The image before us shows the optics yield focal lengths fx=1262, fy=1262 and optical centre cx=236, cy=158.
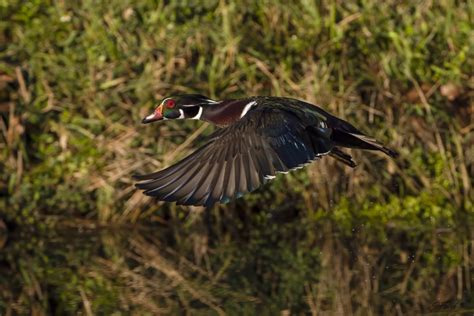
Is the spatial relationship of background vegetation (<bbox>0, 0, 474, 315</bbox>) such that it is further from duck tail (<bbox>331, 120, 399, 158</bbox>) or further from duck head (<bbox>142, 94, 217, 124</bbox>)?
duck tail (<bbox>331, 120, 399, 158</bbox>)

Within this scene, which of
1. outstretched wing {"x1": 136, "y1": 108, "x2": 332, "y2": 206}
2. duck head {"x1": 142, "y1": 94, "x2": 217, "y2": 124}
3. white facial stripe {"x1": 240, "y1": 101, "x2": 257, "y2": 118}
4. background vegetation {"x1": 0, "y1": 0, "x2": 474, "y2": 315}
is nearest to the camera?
outstretched wing {"x1": 136, "y1": 108, "x2": 332, "y2": 206}

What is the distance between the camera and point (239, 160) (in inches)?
242

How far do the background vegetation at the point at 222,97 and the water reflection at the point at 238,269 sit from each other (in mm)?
→ 37

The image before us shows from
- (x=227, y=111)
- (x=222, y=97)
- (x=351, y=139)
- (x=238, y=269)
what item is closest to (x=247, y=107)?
(x=227, y=111)

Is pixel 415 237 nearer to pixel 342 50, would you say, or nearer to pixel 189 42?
pixel 342 50

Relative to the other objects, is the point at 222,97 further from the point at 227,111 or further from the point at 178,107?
the point at 227,111

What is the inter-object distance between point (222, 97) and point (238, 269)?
178 cm

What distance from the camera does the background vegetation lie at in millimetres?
9016

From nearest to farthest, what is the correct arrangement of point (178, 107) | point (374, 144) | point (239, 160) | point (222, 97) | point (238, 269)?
point (239, 160)
point (374, 144)
point (178, 107)
point (238, 269)
point (222, 97)

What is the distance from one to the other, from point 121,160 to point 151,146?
0.80ft

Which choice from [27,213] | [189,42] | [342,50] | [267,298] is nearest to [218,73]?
[189,42]

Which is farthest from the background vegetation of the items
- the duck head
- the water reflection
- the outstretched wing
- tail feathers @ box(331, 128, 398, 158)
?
the outstretched wing

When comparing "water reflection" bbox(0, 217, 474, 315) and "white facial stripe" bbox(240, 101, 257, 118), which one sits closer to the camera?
"white facial stripe" bbox(240, 101, 257, 118)

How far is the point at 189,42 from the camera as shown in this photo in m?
9.38
